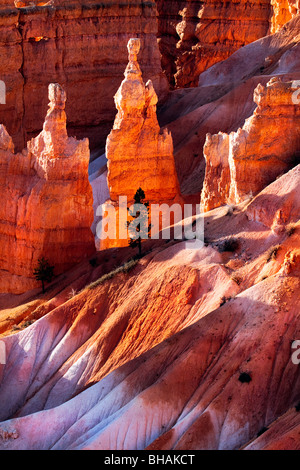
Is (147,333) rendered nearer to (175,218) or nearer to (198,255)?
(198,255)

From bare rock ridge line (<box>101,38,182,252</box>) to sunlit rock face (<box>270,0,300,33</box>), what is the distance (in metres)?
18.4

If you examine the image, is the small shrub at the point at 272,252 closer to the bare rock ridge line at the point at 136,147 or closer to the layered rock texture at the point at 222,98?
the bare rock ridge line at the point at 136,147

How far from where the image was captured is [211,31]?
70188 mm

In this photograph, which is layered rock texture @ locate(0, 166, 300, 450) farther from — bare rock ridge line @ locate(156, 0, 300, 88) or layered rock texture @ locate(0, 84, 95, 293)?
bare rock ridge line @ locate(156, 0, 300, 88)


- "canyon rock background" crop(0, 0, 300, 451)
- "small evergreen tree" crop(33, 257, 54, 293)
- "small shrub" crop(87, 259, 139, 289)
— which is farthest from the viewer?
"small evergreen tree" crop(33, 257, 54, 293)

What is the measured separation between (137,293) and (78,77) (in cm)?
2637

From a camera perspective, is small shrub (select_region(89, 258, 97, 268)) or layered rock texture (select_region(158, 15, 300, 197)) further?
layered rock texture (select_region(158, 15, 300, 197))

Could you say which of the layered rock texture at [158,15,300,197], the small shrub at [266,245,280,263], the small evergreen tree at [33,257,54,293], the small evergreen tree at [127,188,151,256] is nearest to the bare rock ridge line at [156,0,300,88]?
the layered rock texture at [158,15,300,197]

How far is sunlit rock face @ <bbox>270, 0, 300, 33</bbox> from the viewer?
6044 cm

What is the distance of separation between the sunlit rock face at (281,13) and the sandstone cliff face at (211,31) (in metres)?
3.97

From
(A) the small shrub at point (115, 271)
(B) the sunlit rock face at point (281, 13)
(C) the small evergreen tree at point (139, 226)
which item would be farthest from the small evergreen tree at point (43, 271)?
(B) the sunlit rock face at point (281, 13)

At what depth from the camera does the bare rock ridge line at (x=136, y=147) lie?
147ft

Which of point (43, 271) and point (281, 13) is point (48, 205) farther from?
point (281, 13)

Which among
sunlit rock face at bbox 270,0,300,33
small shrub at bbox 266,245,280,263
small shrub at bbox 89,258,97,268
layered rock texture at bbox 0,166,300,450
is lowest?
layered rock texture at bbox 0,166,300,450
